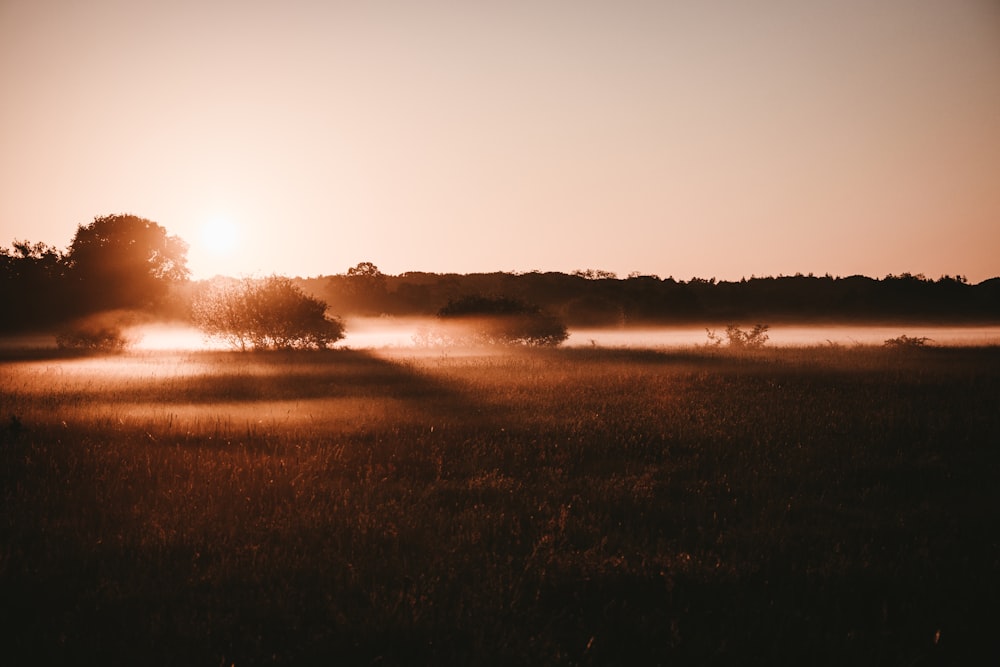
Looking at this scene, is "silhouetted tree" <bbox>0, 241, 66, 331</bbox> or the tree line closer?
the tree line

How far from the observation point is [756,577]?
4734 millimetres

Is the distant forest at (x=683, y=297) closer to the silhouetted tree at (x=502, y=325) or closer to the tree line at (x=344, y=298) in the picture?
the tree line at (x=344, y=298)

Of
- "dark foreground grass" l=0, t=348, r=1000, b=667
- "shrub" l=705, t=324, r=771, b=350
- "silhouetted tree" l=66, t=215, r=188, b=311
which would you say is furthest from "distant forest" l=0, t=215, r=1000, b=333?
"dark foreground grass" l=0, t=348, r=1000, b=667

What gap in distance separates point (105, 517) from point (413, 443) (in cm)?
425

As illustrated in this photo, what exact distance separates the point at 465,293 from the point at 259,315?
165 ft

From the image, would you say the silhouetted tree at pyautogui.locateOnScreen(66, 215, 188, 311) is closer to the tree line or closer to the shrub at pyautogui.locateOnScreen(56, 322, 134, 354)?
the tree line

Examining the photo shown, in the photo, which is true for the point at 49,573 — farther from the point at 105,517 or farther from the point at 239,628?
the point at 239,628

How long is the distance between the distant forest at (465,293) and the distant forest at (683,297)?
18 centimetres

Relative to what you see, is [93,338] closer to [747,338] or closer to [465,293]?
[747,338]

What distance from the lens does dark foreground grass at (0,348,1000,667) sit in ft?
12.5

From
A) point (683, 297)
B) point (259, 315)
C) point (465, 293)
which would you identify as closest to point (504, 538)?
point (259, 315)

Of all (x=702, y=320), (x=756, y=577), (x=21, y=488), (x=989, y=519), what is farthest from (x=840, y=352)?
(x=702, y=320)

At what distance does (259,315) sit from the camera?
109 feet

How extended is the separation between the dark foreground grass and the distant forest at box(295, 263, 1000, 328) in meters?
42.1
